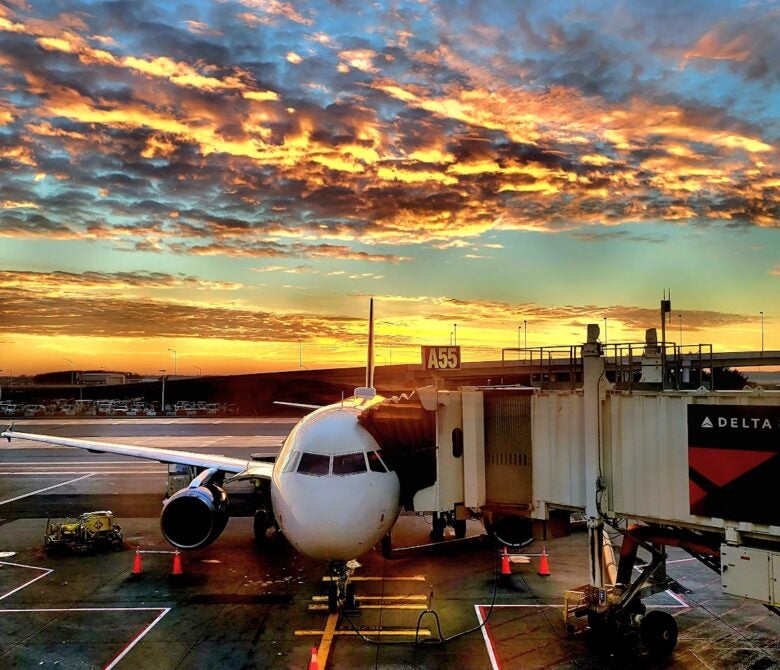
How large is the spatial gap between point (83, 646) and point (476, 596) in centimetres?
1015

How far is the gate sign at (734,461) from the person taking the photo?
1159 centimetres

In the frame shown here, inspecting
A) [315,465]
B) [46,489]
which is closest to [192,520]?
[315,465]

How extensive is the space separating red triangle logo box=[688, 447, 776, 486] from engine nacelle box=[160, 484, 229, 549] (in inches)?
575

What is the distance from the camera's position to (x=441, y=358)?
54.9 feet

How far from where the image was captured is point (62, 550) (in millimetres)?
23281

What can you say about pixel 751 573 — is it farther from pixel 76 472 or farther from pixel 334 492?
pixel 76 472

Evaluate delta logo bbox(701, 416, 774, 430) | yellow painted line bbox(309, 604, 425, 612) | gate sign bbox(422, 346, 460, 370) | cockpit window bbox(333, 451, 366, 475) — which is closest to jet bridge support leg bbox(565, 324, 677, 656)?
delta logo bbox(701, 416, 774, 430)

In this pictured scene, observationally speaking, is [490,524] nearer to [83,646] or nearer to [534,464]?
[534,464]

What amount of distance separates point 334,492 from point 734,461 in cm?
846

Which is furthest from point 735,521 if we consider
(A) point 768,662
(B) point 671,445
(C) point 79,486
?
(C) point 79,486

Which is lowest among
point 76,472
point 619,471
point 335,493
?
point 76,472

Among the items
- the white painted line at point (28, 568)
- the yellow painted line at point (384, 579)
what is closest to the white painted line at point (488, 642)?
the yellow painted line at point (384, 579)

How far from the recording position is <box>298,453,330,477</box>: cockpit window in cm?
1538

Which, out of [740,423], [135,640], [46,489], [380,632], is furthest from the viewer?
[46,489]
